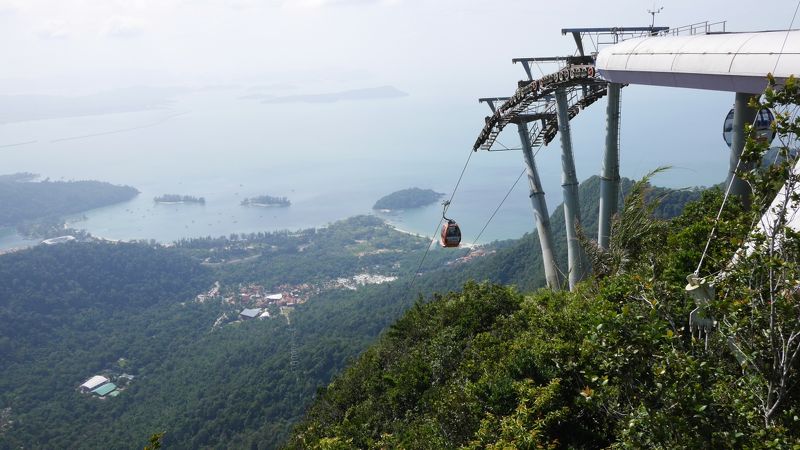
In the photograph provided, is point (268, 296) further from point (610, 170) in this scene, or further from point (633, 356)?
point (633, 356)

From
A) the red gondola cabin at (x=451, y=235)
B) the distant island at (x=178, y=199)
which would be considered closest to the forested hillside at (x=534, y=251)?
the red gondola cabin at (x=451, y=235)

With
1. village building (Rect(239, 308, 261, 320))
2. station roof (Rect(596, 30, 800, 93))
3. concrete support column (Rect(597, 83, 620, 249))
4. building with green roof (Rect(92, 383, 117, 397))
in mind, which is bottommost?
building with green roof (Rect(92, 383, 117, 397))

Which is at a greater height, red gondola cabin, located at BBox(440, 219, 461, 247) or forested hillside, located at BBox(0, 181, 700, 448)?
red gondola cabin, located at BBox(440, 219, 461, 247)

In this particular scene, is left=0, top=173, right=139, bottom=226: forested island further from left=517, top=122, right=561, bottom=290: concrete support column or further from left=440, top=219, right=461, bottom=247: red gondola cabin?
left=517, top=122, right=561, bottom=290: concrete support column

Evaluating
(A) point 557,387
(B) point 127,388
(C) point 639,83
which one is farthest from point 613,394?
(B) point 127,388

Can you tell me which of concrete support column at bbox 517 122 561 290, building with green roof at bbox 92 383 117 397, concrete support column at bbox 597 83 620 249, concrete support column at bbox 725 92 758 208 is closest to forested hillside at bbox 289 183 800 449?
concrete support column at bbox 597 83 620 249

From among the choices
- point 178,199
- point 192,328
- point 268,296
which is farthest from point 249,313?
point 178,199
